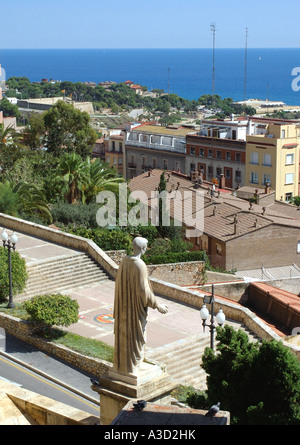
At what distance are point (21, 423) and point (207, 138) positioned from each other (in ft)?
202

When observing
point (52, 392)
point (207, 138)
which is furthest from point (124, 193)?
point (207, 138)

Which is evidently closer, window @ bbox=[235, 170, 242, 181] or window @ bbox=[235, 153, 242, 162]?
window @ bbox=[235, 153, 242, 162]

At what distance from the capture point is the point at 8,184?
35.2 meters

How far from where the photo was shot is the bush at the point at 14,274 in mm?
22922

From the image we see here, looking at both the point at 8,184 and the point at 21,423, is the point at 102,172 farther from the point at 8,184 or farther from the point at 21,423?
the point at 21,423

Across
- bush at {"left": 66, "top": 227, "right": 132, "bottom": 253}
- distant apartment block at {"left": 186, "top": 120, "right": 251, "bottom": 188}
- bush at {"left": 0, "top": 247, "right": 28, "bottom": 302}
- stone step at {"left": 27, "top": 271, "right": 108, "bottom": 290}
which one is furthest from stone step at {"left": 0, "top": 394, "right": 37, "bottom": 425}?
distant apartment block at {"left": 186, "top": 120, "right": 251, "bottom": 188}

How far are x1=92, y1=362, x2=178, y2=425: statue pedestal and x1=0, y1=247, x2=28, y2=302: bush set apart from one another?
43.8 feet

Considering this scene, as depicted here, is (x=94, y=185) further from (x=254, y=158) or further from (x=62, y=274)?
(x=254, y=158)

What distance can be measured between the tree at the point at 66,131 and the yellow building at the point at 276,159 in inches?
610

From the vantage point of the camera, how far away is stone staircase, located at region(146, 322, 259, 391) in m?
19.7

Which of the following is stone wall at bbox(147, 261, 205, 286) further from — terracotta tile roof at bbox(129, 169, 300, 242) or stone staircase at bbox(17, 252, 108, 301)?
terracotta tile roof at bbox(129, 169, 300, 242)

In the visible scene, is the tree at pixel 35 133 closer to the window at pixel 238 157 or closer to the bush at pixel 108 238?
the window at pixel 238 157

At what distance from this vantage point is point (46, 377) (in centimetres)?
1898

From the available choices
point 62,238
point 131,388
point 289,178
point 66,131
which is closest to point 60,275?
point 62,238
